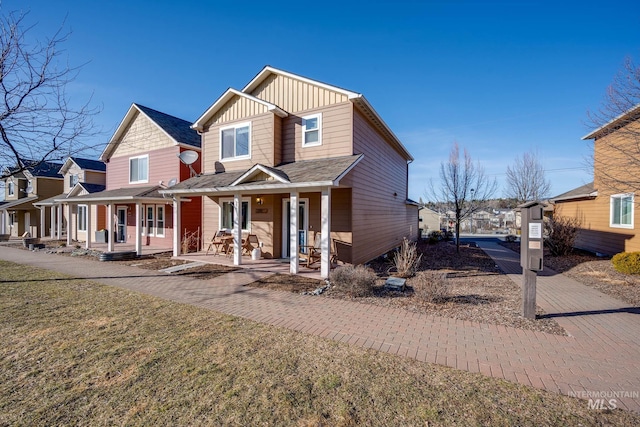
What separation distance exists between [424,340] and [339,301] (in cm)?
250

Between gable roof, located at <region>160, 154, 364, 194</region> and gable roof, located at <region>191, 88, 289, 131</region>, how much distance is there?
87.8 inches

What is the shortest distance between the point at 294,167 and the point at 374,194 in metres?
4.13

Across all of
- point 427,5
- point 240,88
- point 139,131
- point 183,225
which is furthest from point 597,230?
point 139,131

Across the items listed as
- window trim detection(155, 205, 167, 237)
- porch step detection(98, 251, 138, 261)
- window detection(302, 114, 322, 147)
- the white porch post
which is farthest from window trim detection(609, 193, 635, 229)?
window trim detection(155, 205, 167, 237)

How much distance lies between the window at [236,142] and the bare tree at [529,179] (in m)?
23.0

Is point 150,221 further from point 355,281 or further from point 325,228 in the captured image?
point 355,281

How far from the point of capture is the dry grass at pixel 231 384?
2.79m

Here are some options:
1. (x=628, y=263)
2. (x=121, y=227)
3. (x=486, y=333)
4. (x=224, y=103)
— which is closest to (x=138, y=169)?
(x=121, y=227)

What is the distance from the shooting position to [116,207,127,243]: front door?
18.6 metres

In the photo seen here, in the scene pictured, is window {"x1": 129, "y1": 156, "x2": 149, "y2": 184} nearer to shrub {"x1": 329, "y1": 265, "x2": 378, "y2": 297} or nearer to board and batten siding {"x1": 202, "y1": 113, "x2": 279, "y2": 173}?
board and batten siding {"x1": 202, "y1": 113, "x2": 279, "y2": 173}

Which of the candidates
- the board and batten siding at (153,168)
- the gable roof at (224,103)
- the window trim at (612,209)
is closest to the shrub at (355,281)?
the gable roof at (224,103)

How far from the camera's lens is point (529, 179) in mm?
23953

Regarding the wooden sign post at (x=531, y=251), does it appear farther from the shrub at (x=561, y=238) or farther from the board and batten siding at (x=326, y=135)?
the shrub at (x=561, y=238)

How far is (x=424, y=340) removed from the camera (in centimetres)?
459
